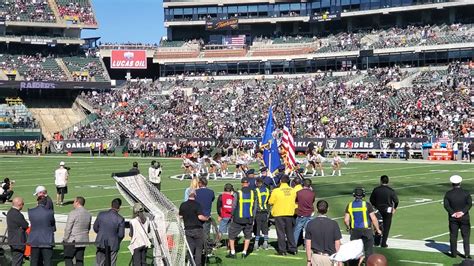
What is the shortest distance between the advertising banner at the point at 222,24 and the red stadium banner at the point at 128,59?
24.8 feet

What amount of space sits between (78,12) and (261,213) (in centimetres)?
7716

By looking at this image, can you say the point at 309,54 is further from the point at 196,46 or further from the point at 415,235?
the point at 415,235

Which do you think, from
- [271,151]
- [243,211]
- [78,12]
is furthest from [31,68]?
[243,211]

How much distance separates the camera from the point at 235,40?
3450 inches

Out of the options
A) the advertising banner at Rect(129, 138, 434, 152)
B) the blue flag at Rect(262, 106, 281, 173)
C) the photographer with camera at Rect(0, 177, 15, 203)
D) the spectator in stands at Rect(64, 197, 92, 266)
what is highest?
the spectator in stands at Rect(64, 197, 92, 266)

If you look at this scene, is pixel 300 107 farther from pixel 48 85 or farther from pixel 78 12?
pixel 78 12

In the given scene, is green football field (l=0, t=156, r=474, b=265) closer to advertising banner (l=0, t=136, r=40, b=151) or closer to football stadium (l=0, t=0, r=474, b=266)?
football stadium (l=0, t=0, r=474, b=266)

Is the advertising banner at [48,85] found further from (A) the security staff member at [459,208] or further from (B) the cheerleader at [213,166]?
(A) the security staff member at [459,208]

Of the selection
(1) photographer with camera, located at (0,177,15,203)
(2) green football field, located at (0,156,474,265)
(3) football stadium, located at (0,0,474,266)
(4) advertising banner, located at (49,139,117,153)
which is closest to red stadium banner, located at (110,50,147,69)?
(3) football stadium, located at (0,0,474,266)

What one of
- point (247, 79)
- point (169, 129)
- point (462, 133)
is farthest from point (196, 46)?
point (462, 133)

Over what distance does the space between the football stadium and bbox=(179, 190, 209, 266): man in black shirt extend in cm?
4

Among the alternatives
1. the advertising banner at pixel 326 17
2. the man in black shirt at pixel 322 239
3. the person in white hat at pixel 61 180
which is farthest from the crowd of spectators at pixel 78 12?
the man in black shirt at pixel 322 239

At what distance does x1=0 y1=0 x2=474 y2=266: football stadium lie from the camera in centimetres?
1480

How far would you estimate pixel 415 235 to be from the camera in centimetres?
1983
